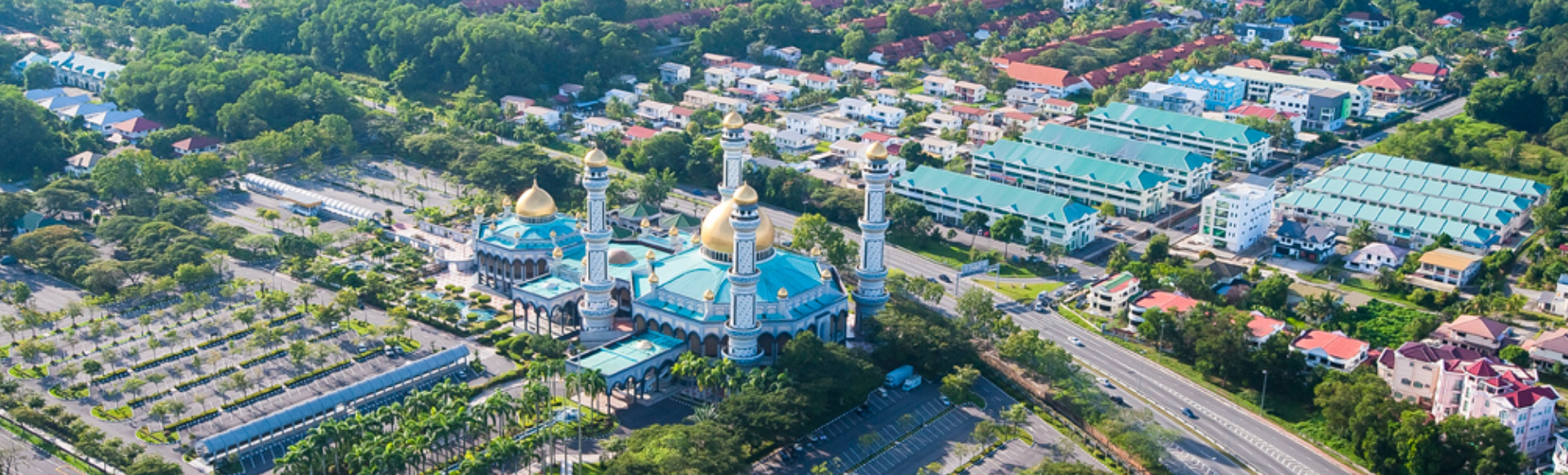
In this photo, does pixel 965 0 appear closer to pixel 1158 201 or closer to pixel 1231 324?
pixel 1158 201

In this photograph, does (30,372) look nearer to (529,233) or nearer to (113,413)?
(113,413)

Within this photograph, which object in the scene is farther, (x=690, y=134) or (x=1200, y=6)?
(x=1200, y=6)

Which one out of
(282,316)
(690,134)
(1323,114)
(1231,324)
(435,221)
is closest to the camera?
(1231,324)

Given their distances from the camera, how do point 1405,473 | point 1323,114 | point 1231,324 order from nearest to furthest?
point 1405,473, point 1231,324, point 1323,114

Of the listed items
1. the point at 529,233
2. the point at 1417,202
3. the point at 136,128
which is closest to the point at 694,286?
the point at 529,233

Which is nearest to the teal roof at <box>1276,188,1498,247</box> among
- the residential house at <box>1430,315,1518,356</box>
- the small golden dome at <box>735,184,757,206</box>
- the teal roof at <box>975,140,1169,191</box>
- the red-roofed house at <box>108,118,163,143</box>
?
the teal roof at <box>975,140,1169,191</box>

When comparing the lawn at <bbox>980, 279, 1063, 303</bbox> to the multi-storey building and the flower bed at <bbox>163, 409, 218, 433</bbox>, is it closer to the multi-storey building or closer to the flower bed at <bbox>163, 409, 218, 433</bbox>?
the multi-storey building

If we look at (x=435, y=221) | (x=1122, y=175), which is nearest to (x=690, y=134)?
(x=435, y=221)
